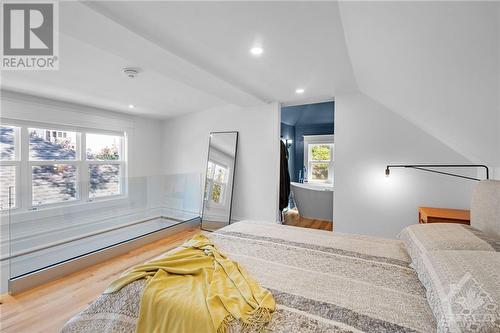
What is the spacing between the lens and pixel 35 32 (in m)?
1.91

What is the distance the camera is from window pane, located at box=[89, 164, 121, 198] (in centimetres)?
377

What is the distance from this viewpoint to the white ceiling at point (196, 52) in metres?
1.68

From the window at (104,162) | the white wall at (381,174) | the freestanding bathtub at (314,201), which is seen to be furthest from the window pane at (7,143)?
the freestanding bathtub at (314,201)

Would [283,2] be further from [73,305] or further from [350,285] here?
[73,305]

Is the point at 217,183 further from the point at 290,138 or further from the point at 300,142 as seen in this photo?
the point at 300,142

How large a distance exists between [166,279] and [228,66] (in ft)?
7.06

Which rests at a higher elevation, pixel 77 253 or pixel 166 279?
pixel 166 279

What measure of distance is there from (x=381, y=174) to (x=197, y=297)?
2.92 metres

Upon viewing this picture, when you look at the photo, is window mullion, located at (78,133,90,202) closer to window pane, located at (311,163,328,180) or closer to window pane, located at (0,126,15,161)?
window pane, located at (0,126,15,161)

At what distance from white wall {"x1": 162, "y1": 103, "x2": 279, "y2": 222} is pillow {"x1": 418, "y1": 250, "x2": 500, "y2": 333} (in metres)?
2.87

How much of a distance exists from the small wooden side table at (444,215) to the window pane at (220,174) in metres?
2.99

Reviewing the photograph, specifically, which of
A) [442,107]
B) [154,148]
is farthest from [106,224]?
[442,107]

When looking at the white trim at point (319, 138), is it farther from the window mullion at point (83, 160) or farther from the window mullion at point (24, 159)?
the window mullion at point (24, 159)

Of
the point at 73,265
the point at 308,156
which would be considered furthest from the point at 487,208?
the point at 308,156
